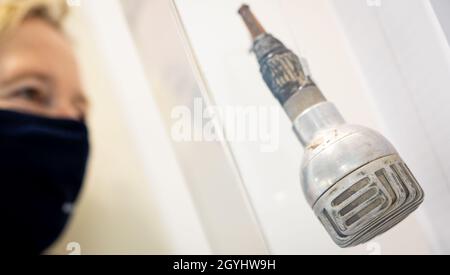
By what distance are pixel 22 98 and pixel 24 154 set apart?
0.09 metres

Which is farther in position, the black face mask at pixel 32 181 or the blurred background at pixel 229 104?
the blurred background at pixel 229 104

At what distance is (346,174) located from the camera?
66cm

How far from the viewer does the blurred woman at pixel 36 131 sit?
1.92 ft

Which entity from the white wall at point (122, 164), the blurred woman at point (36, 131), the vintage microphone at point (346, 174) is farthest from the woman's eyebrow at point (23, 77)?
the vintage microphone at point (346, 174)

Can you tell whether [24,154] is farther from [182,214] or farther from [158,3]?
[158,3]

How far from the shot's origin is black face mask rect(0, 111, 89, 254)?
1.91ft

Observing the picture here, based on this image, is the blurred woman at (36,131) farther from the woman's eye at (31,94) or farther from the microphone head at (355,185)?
the microphone head at (355,185)

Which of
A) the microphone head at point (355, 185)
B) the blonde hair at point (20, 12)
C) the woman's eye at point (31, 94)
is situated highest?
the blonde hair at point (20, 12)

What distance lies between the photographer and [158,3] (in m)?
0.81

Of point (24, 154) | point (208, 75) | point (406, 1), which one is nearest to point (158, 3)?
point (208, 75)

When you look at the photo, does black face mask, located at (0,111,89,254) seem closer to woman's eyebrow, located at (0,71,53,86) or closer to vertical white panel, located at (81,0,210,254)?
woman's eyebrow, located at (0,71,53,86)

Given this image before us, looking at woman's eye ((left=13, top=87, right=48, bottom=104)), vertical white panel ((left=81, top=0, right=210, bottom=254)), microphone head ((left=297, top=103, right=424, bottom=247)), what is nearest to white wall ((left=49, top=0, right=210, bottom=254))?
vertical white panel ((left=81, top=0, right=210, bottom=254))

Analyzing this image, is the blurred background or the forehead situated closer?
the forehead

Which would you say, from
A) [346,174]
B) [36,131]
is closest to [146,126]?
[36,131]
